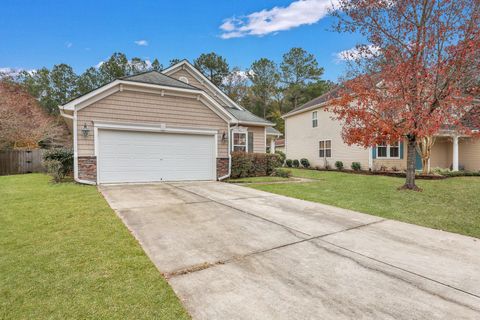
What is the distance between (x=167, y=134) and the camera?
11.2m

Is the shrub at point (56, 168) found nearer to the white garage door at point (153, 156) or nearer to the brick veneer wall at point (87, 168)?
the brick veneer wall at point (87, 168)

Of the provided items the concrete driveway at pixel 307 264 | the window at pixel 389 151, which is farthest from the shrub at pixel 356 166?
the concrete driveway at pixel 307 264

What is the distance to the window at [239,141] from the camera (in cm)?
1482

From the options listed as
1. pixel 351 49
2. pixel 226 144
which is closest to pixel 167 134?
pixel 226 144

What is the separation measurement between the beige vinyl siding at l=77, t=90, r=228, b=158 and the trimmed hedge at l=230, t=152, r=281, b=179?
878 mm

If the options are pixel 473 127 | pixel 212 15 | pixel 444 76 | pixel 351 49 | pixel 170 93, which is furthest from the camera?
pixel 212 15

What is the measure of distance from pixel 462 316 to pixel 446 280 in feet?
2.53

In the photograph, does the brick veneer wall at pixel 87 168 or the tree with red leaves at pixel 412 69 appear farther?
the brick veneer wall at pixel 87 168

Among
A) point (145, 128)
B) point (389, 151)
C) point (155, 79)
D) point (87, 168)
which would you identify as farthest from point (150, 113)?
point (389, 151)

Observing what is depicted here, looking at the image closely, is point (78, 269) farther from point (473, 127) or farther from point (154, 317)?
point (473, 127)

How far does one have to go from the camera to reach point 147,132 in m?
10.8

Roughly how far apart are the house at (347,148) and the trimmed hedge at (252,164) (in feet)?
13.9

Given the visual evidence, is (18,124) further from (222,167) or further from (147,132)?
(222,167)

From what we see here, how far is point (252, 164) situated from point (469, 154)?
15.4m
